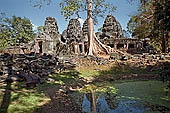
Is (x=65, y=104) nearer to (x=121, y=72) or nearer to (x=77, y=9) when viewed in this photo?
(x=121, y=72)

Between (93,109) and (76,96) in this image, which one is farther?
(76,96)

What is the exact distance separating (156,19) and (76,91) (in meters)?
6.57

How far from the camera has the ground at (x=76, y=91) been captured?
17.6ft

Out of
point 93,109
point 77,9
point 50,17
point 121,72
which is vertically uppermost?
point 50,17

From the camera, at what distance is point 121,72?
Result: 1113 cm

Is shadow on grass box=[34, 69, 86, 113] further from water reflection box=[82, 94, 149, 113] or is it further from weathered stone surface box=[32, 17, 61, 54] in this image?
weathered stone surface box=[32, 17, 61, 54]

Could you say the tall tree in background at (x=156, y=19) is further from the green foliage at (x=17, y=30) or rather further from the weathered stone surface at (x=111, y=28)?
the green foliage at (x=17, y=30)

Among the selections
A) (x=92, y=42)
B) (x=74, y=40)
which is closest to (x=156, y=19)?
(x=92, y=42)

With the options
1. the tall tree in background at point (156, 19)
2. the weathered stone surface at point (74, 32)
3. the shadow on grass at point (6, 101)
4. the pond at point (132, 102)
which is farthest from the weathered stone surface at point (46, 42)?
the pond at point (132, 102)

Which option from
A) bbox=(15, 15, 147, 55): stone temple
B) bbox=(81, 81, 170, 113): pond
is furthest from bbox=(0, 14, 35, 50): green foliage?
bbox=(81, 81, 170, 113): pond

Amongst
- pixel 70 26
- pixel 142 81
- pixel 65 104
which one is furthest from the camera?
pixel 70 26

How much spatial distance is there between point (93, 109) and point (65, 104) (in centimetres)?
98

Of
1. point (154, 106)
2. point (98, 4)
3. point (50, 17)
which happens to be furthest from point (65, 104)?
point (50, 17)

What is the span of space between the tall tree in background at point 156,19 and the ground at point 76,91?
2.88 meters
